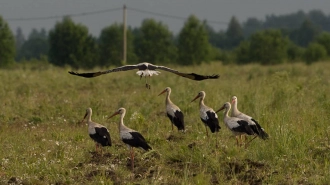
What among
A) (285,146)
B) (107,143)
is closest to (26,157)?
(107,143)

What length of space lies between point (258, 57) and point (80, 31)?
18.9 meters

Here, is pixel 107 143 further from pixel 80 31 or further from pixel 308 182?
pixel 80 31

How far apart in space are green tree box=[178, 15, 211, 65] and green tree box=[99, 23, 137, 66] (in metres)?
5.26

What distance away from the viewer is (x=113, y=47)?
6200 centimetres

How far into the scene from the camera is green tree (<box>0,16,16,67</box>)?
178 ft

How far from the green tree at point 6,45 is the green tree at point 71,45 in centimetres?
483

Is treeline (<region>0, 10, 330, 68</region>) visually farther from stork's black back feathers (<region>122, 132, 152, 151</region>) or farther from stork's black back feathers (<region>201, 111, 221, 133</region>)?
stork's black back feathers (<region>122, 132, 152, 151</region>)

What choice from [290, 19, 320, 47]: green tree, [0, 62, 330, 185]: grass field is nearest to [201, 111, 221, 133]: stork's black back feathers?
[0, 62, 330, 185]: grass field

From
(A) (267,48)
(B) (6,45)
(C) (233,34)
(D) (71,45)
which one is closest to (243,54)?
(A) (267,48)

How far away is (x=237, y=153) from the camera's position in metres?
8.14

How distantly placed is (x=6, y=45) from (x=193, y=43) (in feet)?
62.2

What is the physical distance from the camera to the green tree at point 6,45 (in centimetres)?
5434

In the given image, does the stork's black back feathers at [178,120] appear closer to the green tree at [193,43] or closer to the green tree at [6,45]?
the green tree at [6,45]

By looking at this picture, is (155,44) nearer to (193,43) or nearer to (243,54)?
(193,43)
